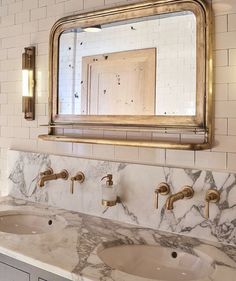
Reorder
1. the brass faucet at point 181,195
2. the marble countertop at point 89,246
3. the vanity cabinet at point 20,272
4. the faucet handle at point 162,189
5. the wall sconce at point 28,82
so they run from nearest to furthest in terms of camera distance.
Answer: the marble countertop at point 89,246 → the vanity cabinet at point 20,272 → the brass faucet at point 181,195 → the faucet handle at point 162,189 → the wall sconce at point 28,82

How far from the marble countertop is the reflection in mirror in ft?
1.86

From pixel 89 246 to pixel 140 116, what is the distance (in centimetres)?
66

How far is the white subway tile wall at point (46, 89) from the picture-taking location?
144cm

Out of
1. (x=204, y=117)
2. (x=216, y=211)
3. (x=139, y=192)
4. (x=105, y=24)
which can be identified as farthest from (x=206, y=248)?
(x=105, y=24)

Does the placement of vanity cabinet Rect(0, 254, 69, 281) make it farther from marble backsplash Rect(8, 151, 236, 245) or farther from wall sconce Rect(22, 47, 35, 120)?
wall sconce Rect(22, 47, 35, 120)

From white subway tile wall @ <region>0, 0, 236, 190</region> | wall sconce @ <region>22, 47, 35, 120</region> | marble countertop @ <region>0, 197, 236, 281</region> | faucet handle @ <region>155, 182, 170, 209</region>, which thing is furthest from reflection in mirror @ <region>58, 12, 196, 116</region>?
marble countertop @ <region>0, 197, 236, 281</region>

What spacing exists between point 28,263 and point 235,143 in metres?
0.97

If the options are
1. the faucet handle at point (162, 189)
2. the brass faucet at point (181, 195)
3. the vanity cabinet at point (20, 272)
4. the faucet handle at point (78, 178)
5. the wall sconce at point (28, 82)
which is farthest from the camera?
the wall sconce at point (28, 82)

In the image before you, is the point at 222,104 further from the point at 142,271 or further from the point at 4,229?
the point at 4,229

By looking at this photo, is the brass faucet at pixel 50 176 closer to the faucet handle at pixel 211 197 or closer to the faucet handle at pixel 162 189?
the faucet handle at pixel 162 189

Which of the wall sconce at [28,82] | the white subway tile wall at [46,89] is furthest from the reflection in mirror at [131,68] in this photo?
the wall sconce at [28,82]

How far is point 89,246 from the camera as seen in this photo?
4.44 ft

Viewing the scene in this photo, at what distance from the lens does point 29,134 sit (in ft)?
7.06

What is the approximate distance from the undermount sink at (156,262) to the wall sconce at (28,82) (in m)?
1.08
